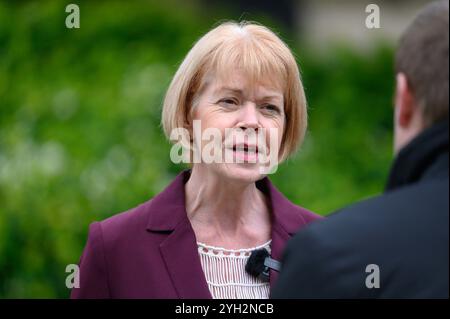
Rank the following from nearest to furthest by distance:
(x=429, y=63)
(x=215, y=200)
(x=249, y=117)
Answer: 1. (x=429, y=63)
2. (x=249, y=117)
3. (x=215, y=200)

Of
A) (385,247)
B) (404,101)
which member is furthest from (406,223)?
(404,101)

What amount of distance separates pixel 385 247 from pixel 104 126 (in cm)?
384

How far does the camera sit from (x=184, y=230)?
3.09 m

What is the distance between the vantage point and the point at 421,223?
2.08 m

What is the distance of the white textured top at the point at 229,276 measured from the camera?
10.0ft

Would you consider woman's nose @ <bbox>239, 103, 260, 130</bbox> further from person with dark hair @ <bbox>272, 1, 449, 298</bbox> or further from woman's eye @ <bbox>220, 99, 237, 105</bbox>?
person with dark hair @ <bbox>272, 1, 449, 298</bbox>

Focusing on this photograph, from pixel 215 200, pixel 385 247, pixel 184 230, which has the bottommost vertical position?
pixel 385 247

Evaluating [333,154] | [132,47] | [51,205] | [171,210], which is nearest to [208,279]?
[171,210]

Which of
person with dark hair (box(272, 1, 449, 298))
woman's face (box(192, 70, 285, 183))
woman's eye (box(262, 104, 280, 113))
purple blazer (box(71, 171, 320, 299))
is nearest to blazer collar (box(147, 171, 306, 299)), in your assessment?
purple blazer (box(71, 171, 320, 299))

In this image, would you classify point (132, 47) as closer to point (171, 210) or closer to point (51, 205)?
point (51, 205)

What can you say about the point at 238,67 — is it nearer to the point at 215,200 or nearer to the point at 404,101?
the point at 215,200

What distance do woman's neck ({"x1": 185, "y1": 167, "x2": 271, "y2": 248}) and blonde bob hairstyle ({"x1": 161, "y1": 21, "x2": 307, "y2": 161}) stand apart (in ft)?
0.70

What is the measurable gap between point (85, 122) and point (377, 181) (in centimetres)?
186

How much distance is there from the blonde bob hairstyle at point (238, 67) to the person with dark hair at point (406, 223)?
853 millimetres
